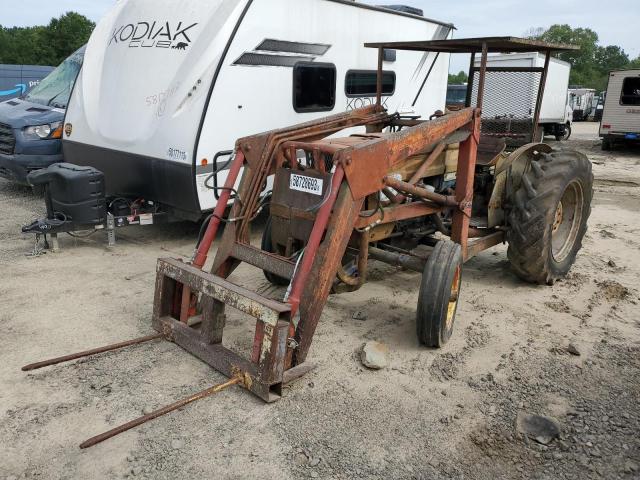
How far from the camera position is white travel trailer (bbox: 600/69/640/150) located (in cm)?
1722

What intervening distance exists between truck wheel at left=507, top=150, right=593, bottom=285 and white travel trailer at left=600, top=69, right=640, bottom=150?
13.7 meters

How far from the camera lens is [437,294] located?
3904 millimetres

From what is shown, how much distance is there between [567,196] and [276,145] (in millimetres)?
3286

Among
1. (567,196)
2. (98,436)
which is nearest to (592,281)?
(567,196)

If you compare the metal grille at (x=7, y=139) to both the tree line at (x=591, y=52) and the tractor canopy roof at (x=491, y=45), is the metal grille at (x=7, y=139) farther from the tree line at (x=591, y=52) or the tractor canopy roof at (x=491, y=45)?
the tree line at (x=591, y=52)

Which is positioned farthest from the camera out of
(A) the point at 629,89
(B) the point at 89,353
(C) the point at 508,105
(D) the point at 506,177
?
(A) the point at 629,89

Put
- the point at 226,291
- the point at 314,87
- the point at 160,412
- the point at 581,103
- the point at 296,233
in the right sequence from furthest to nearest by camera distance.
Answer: the point at 581,103, the point at 314,87, the point at 296,233, the point at 226,291, the point at 160,412

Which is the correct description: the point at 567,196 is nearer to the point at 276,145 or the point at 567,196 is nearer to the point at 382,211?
the point at 382,211

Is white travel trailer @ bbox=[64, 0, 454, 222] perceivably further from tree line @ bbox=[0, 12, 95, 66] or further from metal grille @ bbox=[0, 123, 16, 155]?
tree line @ bbox=[0, 12, 95, 66]

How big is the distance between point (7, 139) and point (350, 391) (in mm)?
6940

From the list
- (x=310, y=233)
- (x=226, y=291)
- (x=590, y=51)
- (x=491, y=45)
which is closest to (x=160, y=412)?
(x=226, y=291)

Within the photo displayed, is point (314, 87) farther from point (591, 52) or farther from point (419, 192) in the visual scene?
point (591, 52)

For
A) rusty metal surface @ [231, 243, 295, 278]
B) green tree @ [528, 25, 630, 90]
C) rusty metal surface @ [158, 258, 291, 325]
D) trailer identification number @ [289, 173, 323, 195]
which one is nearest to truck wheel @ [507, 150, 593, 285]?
trailer identification number @ [289, 173, 323, 195]

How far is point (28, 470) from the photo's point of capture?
2777 mm
